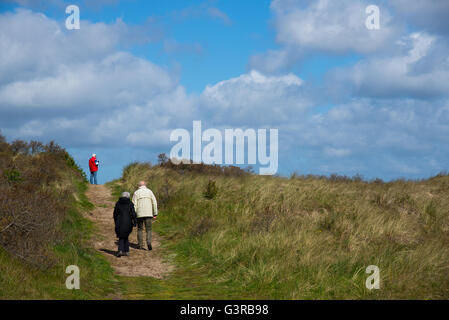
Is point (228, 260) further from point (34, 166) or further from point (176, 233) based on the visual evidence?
point (34, 166)

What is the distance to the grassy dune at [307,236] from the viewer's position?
872cm

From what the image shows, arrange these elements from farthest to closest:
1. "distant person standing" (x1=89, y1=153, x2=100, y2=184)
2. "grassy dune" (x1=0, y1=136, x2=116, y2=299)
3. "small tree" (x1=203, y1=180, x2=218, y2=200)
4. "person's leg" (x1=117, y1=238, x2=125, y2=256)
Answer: "distant person standing" (x1=89, y1=153, x2=100, y2=184), "small tree" (x1=203, y1=180, x2=218, y2=200), "person's leg" (x1=117, y1=238, x2=125, y2=256), "grassy dune" (x1=0, y1=136, x2=116, y2=299)

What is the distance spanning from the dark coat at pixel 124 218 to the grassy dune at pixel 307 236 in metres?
1.79

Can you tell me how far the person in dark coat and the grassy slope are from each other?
2.74 ft

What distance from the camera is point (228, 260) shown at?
35.4 ft

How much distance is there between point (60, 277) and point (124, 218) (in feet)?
13.0

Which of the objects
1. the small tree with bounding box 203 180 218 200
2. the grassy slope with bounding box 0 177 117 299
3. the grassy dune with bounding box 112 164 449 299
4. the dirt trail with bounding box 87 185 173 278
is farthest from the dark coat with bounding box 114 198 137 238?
the small tree with bounding box 203 180 218 200

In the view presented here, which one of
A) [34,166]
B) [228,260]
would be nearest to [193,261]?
[228,260]

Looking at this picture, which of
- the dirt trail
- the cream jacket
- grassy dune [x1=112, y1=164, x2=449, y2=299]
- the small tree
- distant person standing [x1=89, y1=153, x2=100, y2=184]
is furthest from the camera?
distant person standing [x1=89, y1=153, x2=100, y2=184]

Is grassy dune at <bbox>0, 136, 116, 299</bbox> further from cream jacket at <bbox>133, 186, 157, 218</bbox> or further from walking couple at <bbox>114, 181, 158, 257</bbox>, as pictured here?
cream jacket at <bbox>133, 186, 157, 218</bbox>

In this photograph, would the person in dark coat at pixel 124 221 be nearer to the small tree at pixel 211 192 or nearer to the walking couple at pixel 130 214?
the walking couple at pixel 130 214

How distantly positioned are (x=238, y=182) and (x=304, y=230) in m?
8.73

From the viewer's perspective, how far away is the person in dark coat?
1249 centimetres

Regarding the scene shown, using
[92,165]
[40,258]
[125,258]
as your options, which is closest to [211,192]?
[125,258]
